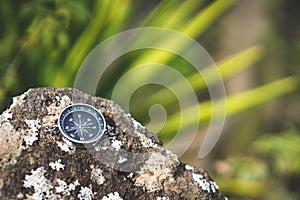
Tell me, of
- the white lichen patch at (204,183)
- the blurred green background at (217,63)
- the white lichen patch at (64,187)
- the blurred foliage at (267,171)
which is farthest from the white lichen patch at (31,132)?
the blurred foliage at (267,171)

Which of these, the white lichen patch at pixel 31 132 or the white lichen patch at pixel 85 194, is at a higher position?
the white lichen patch at pixel 31 132

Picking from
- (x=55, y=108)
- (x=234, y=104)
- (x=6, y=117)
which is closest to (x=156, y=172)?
(x=55, y=108)

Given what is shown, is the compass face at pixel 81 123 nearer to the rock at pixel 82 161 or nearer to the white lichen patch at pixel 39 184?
the rock at pixel 82 161

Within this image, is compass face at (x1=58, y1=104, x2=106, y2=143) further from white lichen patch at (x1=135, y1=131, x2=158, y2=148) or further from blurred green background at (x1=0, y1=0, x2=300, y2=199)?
blurred green background at (x1=0, y1=0, x2=300, y2=199)

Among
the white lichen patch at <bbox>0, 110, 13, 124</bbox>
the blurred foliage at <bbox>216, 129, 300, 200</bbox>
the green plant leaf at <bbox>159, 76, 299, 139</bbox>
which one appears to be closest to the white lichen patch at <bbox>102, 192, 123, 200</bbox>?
the white lichen patch at <bbox>0, 110, 13, 124</bbox>

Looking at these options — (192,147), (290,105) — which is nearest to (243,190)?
(192,147)

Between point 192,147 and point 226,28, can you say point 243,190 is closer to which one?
point 192,147
